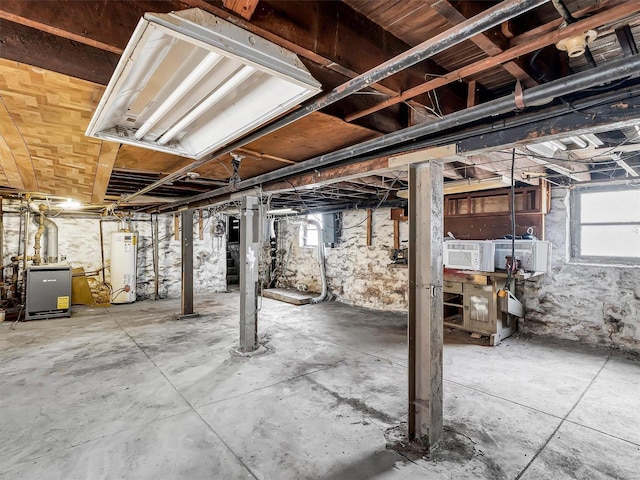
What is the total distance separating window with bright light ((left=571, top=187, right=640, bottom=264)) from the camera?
3.71 meters

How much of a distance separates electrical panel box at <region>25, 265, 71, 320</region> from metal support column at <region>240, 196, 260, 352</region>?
3.55m

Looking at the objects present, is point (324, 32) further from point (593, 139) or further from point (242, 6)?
point (593, 139)

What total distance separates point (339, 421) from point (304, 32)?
7.68 ft

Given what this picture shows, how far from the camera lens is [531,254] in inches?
149

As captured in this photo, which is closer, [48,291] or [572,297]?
[572,297]

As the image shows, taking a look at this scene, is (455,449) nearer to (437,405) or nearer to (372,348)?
(437,405)

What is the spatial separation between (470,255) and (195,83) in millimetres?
3752

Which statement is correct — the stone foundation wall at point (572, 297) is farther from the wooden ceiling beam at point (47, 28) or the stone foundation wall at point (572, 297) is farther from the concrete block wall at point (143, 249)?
the wooden ceiling beam at point (47, 28)

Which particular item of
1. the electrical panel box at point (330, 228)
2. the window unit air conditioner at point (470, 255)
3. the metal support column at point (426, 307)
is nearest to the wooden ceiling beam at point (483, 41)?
the metal support column at point (426, 307)

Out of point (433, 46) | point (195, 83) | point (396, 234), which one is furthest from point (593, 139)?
point (396, 234)

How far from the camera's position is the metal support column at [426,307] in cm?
201

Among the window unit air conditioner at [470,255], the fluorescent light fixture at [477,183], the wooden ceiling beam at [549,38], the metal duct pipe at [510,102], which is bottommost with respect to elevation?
the window unit air conditioner at [470,255]

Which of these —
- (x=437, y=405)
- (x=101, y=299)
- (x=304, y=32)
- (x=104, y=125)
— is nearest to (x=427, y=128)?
(x=304, y=32)

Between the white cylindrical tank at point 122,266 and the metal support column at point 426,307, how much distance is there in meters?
6.00
